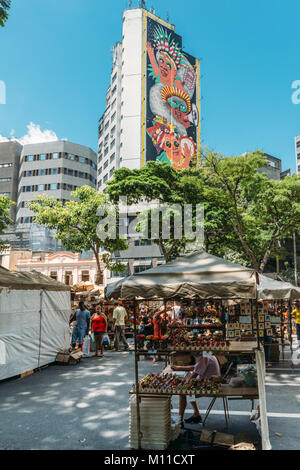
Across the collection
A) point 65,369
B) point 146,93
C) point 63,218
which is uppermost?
point 146,93

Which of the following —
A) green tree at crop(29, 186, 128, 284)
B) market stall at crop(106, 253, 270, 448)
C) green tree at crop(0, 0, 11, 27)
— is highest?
green tree at crop(0, 0, 11, 27)

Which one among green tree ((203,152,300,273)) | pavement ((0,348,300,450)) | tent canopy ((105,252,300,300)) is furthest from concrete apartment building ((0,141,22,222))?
tent canopy ((105,252,300,300))

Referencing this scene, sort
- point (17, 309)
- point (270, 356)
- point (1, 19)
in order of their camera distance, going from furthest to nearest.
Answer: point (270, 356), point (17, 309), point (1, 19)

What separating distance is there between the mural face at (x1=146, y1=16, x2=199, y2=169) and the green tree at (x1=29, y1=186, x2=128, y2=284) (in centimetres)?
3007

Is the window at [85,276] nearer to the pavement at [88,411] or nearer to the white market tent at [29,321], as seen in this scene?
the white market tent at [29,321]

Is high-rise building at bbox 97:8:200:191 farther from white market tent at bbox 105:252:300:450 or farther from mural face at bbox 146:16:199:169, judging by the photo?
white market tent at bbox 105:252:300:450

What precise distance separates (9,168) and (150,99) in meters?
35.0

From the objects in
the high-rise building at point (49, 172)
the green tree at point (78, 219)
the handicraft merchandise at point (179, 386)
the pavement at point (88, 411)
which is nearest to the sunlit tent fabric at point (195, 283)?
the handicraft merchandise at point (179, 386)

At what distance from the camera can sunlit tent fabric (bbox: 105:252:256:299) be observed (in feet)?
15.9

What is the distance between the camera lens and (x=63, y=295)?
40.5ft

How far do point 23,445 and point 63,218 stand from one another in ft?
70.8

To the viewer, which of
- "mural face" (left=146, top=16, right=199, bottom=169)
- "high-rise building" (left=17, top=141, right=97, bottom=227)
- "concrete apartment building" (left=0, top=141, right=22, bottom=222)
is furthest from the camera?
"concrete apartment building" (left=0, top=141, right=22, bottom=222)
